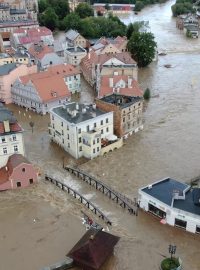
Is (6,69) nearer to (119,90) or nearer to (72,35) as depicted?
(119,90)

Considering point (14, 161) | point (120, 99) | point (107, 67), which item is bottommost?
point (14, 161)

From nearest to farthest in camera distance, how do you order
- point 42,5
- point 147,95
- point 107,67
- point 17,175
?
1. point 17,175
2. point 147,95
3. point 107,67
4. point 42,5

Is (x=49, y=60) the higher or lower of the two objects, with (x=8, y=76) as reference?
higher

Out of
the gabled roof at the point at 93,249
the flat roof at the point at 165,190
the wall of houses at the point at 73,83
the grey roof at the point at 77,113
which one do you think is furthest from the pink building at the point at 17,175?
the wall of houses at the point at 73,83

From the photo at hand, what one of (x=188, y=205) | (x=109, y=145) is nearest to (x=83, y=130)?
(x=109, y=145)

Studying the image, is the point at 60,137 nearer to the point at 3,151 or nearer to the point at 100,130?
the point at 100,130

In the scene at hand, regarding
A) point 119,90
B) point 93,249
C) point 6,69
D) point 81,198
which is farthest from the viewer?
point 6,69

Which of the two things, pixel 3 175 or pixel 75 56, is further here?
pixel 75 56

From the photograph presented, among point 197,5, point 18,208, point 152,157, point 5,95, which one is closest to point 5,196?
point 18,208
